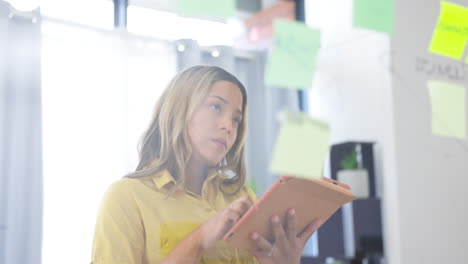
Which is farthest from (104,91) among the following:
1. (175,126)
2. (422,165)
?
(422,165)

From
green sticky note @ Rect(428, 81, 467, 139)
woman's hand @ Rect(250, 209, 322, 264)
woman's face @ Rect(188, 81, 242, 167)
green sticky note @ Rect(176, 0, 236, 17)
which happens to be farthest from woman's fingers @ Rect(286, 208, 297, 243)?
green sticky note @ Rect(428, 81, 467, 139)

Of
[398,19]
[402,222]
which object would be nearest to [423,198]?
[402,222]

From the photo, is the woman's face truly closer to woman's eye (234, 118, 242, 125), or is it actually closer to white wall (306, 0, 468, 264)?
woman's eye (234, 118, 242, 125)

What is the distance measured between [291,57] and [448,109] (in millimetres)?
416

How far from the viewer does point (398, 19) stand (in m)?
1.12

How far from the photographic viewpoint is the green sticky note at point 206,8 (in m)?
0.75

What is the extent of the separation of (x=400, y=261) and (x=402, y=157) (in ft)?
0.79

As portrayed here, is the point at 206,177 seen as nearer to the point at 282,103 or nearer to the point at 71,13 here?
the point at 282,103

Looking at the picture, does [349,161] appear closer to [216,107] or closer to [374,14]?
[374,14]

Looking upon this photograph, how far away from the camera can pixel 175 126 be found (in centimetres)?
75

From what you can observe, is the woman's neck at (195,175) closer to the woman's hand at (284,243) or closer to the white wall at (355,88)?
the woman's hand at (284,243)

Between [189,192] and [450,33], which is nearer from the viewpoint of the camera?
[189,192]

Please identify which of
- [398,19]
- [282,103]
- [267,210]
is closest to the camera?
[267,210]

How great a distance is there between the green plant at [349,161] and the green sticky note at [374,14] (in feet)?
0.97
